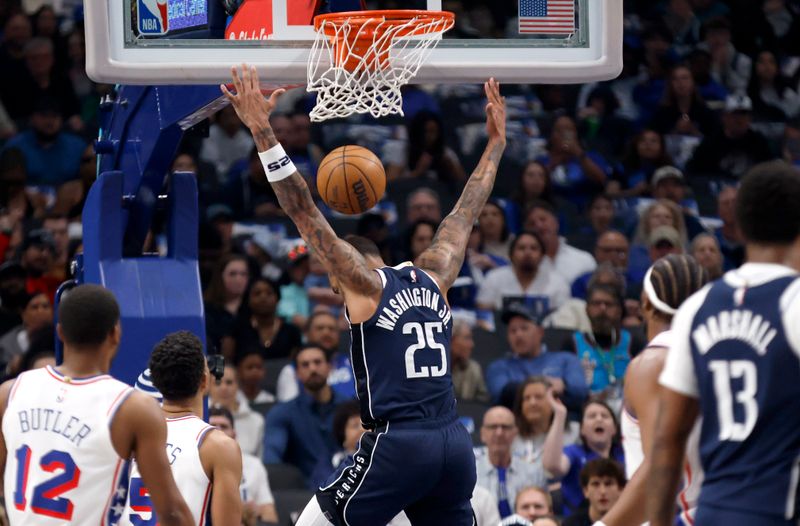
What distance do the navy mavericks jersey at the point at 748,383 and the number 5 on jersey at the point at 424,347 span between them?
2.23 metres

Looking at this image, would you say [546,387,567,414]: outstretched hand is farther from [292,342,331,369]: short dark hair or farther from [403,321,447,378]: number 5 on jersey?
[403,321,447,378]: number 5 on jersey

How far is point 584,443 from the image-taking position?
930 cm

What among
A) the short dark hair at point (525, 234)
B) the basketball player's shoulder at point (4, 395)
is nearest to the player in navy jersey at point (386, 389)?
the basketball player's shoulder at point (4, 395)

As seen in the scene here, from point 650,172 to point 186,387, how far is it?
8479 mm

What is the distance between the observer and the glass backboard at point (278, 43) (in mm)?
5984

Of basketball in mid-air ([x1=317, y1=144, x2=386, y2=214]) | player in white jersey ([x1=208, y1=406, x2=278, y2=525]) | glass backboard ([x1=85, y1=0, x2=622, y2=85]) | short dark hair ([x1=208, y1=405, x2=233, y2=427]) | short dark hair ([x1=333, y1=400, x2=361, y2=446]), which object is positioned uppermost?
glass backboard ([x1=85, y1=0, x2=622, y2=85])

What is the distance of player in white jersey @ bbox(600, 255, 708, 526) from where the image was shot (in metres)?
4.82

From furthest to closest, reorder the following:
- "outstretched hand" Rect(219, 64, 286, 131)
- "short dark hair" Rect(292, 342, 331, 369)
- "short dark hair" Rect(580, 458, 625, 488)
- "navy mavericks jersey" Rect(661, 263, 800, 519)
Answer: "short dark hair" Rect(292, 342, 331, 369) < "short dark hair" Rect(580, 458, 625, 488) < "outstretched hand" Rect(219, 64, 286, 131) < "navy mavericks jersey" Rect(661, 263, 800, 519)

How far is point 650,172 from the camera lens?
13320 mm

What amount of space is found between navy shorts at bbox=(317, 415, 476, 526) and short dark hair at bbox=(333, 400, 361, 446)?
10.2 ft

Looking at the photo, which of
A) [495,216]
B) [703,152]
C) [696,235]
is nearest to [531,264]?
[495,216]

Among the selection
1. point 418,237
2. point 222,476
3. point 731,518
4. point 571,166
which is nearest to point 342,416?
point 418,237

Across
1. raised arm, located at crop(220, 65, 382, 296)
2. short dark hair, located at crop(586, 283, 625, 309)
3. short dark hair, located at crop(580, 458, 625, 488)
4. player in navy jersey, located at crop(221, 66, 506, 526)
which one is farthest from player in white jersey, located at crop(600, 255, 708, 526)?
short dark hair, located at crop(586, 283, 625, 309)

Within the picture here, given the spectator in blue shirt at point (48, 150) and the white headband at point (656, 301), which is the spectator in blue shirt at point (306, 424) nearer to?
the spectator in blue shirt at point (48, 150)
